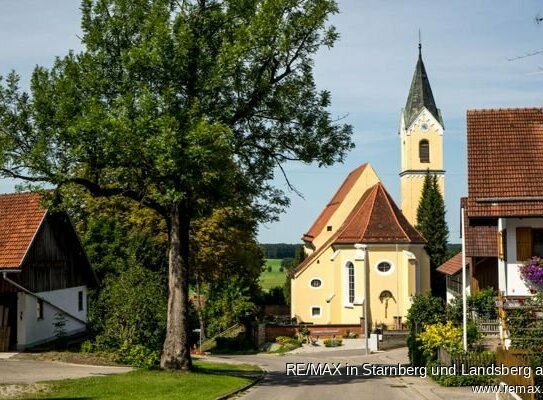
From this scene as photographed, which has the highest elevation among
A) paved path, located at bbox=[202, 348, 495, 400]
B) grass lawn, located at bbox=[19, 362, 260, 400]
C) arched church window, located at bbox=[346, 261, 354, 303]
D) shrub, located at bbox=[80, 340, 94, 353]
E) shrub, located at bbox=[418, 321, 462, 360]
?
arched church window, located at bbox=[346, 261, 354, 303]

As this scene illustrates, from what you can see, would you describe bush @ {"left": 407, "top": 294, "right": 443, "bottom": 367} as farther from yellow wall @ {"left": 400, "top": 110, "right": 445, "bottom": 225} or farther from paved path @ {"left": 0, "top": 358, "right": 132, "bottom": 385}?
yellow wall @ {"left": 400, "top": 110, "right": 445, "bottom": 225}

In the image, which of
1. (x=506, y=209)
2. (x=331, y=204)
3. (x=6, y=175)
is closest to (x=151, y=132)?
(x=6, y=175)

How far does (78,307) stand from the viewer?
3788 cm

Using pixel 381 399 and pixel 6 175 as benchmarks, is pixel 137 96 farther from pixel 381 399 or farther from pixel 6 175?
pixel 381 399

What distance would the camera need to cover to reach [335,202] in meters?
73.9

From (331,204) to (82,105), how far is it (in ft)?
185

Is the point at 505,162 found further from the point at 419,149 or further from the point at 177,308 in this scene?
the point at 419,149

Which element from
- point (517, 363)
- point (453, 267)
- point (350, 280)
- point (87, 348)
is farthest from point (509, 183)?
point (350, 280)

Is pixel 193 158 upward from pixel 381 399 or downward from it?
upward

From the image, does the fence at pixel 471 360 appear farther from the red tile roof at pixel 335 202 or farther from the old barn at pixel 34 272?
the red tile roof at pixel 335 202

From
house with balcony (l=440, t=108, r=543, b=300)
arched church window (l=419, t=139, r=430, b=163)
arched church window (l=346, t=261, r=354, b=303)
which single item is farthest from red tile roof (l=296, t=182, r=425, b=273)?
house with balcony (l=440, t=108, r=543, b=300)

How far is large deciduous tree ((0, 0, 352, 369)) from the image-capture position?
21.2m

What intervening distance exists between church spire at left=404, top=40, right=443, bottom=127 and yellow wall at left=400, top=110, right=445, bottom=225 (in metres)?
0.70

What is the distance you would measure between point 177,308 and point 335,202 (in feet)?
167
